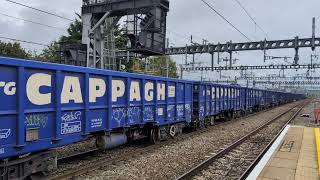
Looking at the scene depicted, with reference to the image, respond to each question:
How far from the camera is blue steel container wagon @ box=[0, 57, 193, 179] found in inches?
299

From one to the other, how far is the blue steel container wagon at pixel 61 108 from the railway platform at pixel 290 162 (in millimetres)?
4386

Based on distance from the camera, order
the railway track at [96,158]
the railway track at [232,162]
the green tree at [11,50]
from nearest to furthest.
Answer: the railway track at [96,158] < the railway track at [232,162] < the green tree at [11,50]

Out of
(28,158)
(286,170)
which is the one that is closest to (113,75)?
(28,158)

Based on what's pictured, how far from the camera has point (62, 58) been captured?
80.3 feet

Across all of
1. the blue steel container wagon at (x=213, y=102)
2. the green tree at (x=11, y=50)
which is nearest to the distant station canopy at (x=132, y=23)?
the blue steel container wagon at (x=213, y=102)

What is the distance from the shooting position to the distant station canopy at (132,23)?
23.7 meters

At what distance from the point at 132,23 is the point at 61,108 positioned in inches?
676

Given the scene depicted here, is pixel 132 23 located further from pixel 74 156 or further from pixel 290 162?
pixel 290 162

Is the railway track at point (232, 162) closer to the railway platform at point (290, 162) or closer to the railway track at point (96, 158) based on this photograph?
the railway platform at point (290, 162)

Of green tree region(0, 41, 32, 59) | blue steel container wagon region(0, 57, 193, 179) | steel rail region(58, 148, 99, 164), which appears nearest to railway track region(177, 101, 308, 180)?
blue steel container wagon region(0, 57, 193, 179)

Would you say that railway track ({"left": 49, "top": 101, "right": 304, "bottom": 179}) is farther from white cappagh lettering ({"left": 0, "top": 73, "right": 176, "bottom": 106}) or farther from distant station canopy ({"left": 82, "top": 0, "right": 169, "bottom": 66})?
distant station canopy ({"left": 82, "top": 0, "right": 169, "bottom": 66})

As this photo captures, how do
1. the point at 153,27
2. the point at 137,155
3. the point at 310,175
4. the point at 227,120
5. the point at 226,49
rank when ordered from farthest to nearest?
the point at 226,49 → the point at 227,120 → the point at 153,27 → the point at 137,155 → the point at 310,175

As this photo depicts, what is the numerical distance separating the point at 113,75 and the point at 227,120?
58.4 feet

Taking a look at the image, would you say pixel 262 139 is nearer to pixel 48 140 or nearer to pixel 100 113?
pixel 100 113
